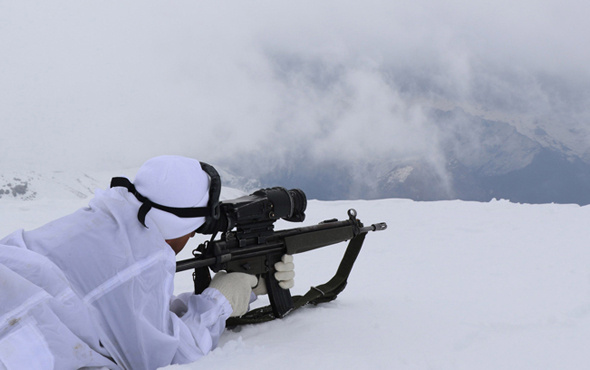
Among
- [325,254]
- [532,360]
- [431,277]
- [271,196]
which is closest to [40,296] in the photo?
[271,196]

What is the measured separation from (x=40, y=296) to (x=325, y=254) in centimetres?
439

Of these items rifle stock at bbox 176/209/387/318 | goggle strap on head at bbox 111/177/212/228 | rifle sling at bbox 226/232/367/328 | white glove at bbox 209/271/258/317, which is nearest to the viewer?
goggle strap on head at bbox 111/177/212/228

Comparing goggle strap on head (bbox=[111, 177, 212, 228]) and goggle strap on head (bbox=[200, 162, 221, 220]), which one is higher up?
goggle strap on head (bbox=[200, 162, 221, 220])

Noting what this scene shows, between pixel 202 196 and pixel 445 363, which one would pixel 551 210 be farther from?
pixel 202 196

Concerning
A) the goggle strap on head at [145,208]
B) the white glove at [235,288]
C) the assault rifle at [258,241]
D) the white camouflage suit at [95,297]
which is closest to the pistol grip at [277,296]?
the assault rifle at [258,241]

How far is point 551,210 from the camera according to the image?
7602 millimetres

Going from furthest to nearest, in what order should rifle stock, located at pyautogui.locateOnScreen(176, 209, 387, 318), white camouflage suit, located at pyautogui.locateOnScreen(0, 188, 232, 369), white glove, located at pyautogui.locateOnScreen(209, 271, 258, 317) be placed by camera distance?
1. rifle stock, located at pyautogui.locateOnScreen(176, 209, 387, 318)
2. white glove, located at pyautogui.locateOnScreen(209, 271, 258, 317)
3. white camouflage suit, located at pyautogui.locateOnScreen(0, 188, 232, 369)

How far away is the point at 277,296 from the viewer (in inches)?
120

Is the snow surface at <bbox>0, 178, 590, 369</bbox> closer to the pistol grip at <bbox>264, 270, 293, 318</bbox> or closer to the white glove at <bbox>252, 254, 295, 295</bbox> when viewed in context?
the pistol grip at <bbox>264, 270, 293, 318</bbox>

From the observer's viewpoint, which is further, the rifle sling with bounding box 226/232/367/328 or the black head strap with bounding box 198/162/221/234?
the rifle sling with bounding box 226/232/367/328

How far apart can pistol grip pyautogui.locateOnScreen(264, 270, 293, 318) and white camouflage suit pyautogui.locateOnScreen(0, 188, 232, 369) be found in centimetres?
69

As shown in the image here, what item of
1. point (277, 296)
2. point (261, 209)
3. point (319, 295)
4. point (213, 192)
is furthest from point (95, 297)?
point (319, 295)

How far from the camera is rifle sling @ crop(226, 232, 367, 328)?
2.96m

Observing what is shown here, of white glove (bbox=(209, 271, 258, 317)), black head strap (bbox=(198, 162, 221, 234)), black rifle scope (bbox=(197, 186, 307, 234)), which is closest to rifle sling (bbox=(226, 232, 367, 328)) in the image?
white glove (bbox=(209, 271, 258, 317))
